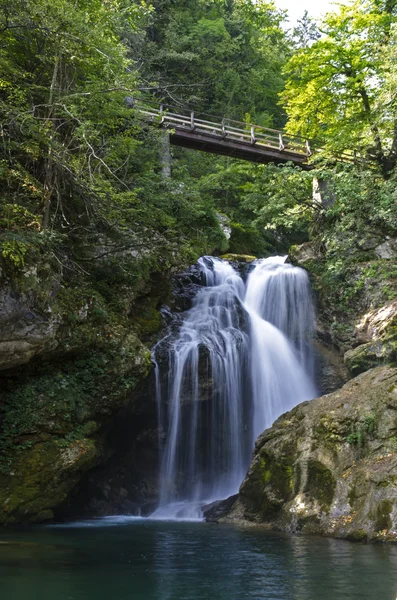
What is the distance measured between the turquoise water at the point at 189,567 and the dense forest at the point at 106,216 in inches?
106

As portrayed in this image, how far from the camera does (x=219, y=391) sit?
14062 mm

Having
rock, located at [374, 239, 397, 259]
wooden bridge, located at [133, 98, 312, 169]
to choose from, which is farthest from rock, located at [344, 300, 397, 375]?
wooden bridge, located at [133, 98, 312, 169]

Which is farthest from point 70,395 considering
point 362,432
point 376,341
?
point 376,341

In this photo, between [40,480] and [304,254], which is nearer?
[40,480]

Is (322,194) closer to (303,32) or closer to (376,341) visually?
(376,341)

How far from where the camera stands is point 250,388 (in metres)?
14.6

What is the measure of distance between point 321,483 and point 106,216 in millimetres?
7325

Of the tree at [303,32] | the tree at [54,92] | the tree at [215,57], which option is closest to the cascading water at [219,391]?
the tree at [54,92]

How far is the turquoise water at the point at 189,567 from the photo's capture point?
5.43 m

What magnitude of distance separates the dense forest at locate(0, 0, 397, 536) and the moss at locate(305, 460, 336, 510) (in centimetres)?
439

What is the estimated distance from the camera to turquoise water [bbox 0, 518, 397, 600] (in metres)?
5.43

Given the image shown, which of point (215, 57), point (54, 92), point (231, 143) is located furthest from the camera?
point (215, 57)

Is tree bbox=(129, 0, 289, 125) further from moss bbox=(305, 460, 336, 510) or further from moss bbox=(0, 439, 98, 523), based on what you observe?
moss bbox=(305, 460, 336, 510)

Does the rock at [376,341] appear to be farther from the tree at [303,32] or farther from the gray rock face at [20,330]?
the tree at [303,32]
